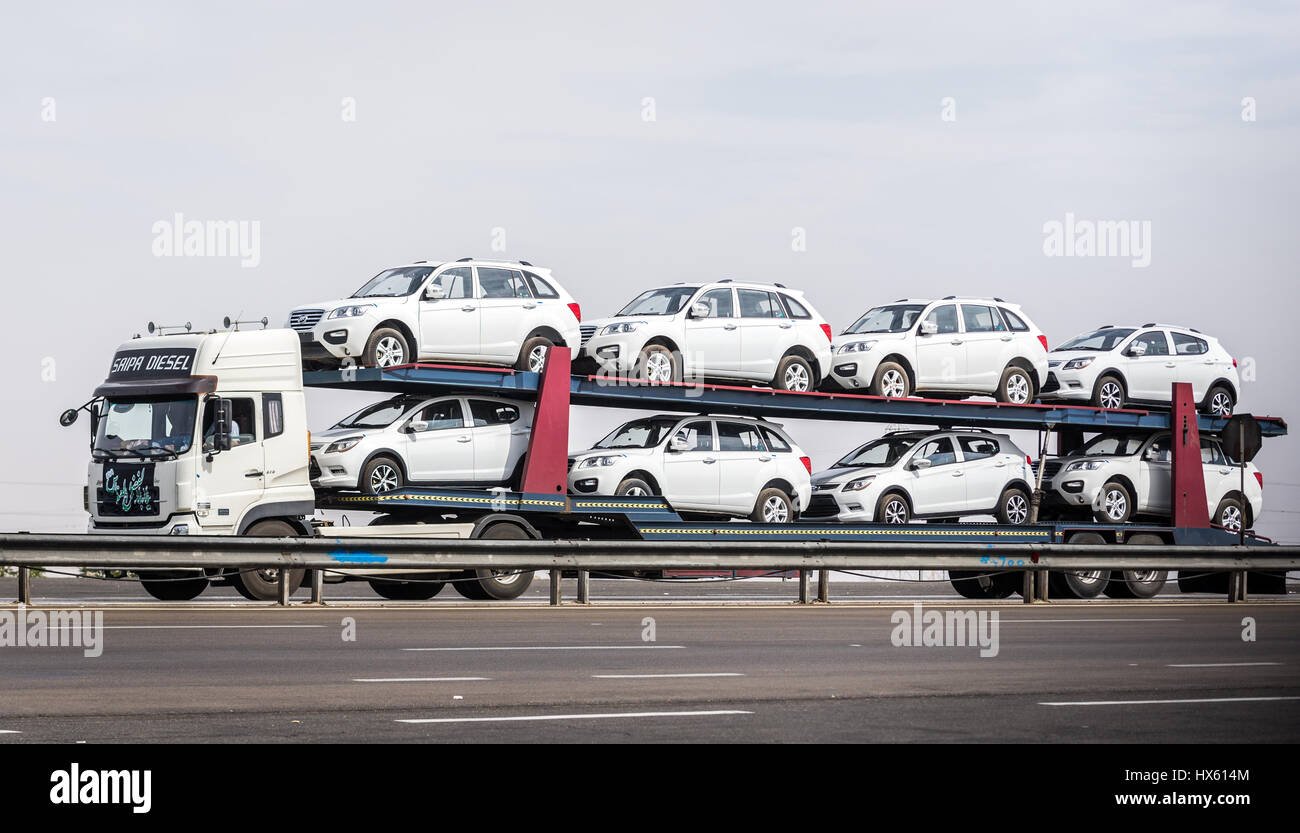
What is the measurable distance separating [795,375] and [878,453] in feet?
7.78

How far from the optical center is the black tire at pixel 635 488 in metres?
21.6

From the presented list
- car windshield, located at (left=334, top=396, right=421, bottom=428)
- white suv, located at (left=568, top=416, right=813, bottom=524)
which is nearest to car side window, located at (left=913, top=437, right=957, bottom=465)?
white suv, located at (left=568, top=416, right=813, bottom=524)

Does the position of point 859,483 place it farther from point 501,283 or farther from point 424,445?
point 424,445

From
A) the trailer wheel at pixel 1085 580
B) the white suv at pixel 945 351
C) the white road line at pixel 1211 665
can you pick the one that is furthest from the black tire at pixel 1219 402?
the white road line at pixel 1211 665

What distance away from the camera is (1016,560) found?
73.8 ft

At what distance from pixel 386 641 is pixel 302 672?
263cm

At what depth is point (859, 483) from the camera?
23562mm

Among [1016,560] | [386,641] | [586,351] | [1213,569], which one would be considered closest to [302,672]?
[386,641]

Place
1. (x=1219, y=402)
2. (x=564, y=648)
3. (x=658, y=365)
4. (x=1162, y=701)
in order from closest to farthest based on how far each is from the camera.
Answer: (x=1162, y=701) < (x=564, y=648) < (x=658, y=365) < (x=1219, y=402)

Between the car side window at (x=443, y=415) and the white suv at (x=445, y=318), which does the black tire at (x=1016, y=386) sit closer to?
the white suv at (x=445, y=318)

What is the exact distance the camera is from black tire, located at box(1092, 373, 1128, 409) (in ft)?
84.7

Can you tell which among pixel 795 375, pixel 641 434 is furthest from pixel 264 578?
pixel 795 375
